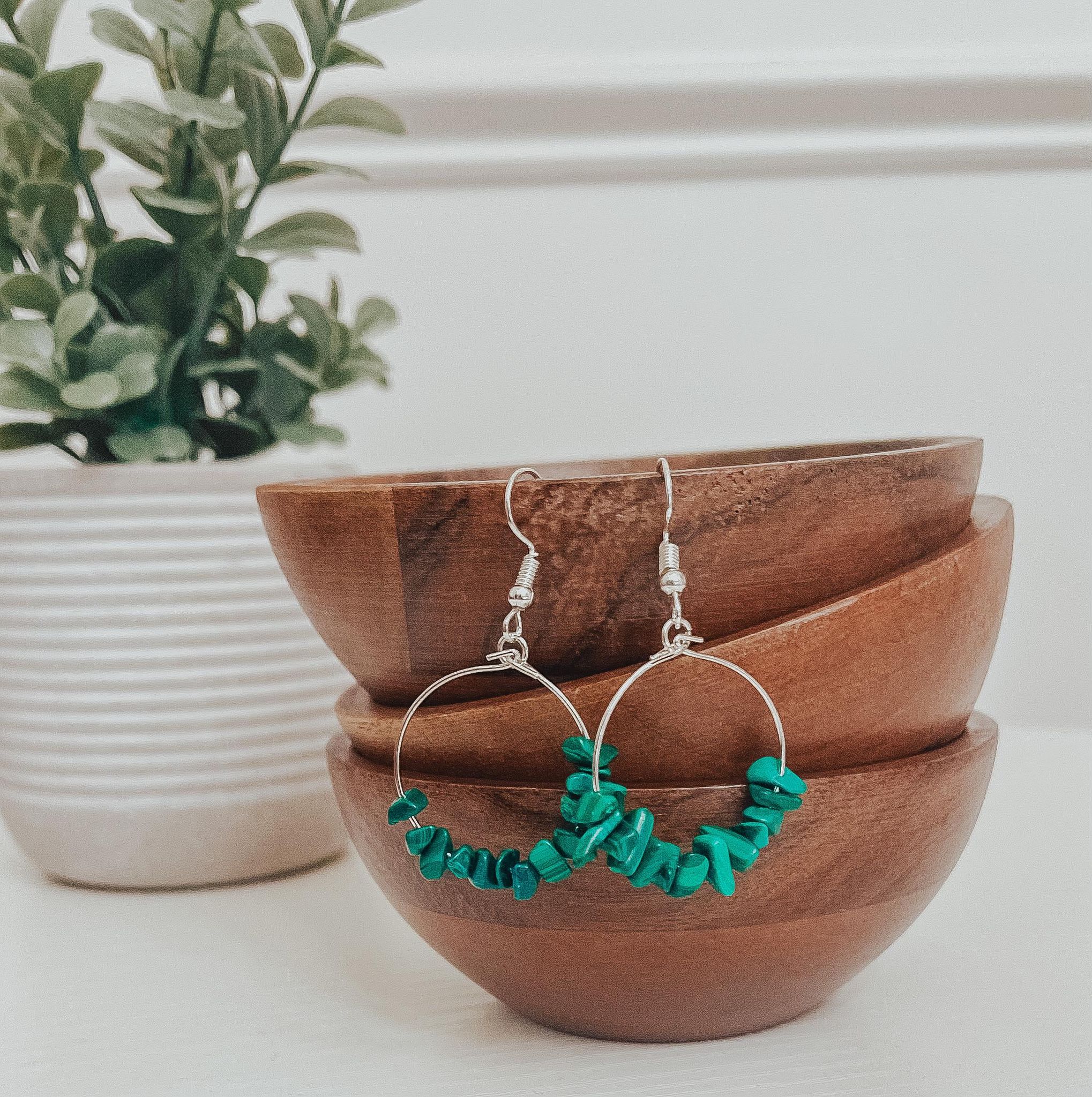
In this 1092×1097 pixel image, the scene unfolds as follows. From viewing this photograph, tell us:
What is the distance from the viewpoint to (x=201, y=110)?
533mm

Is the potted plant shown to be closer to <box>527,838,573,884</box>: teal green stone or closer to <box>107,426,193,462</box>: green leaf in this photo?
<box>107,426,193,462</box>: green leaf

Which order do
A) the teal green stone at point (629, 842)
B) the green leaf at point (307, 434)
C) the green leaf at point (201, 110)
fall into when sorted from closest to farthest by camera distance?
the teal green stone at point (629, 842) → the green leaf at point (201, 110) → the green leaf at point (307, 434)

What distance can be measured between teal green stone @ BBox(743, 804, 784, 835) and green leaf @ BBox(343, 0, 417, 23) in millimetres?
451

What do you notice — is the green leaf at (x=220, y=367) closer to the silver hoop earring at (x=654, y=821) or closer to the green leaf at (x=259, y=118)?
the green leaf at (x=259, y=118)

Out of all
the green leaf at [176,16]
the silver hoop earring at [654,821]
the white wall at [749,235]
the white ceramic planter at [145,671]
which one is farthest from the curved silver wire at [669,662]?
the white wall at [749,235]

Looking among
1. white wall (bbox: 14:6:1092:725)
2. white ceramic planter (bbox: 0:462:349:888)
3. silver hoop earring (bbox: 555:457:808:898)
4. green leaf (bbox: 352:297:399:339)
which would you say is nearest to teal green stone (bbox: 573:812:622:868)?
silver hoop earring (bbox: 555:457:808:898)

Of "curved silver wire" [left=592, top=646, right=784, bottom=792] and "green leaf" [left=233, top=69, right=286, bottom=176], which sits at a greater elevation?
"green leaf" [left=233, top=69, right=286, bottom=176]

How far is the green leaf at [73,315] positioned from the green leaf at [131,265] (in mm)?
51

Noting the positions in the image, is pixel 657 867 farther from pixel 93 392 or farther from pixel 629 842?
pixel 93 392

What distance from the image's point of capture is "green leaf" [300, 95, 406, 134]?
611mm

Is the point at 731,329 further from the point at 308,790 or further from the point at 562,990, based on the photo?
the point at 562,990

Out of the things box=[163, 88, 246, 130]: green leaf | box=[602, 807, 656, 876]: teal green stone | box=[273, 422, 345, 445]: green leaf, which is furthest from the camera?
box=[273, 422, 345, 445]: green leaf

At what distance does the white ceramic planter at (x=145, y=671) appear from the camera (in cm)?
58

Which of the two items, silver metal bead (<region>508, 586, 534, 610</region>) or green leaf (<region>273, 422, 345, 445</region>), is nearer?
silver metal bead (<region>508, 586, 534, 610</region>)
